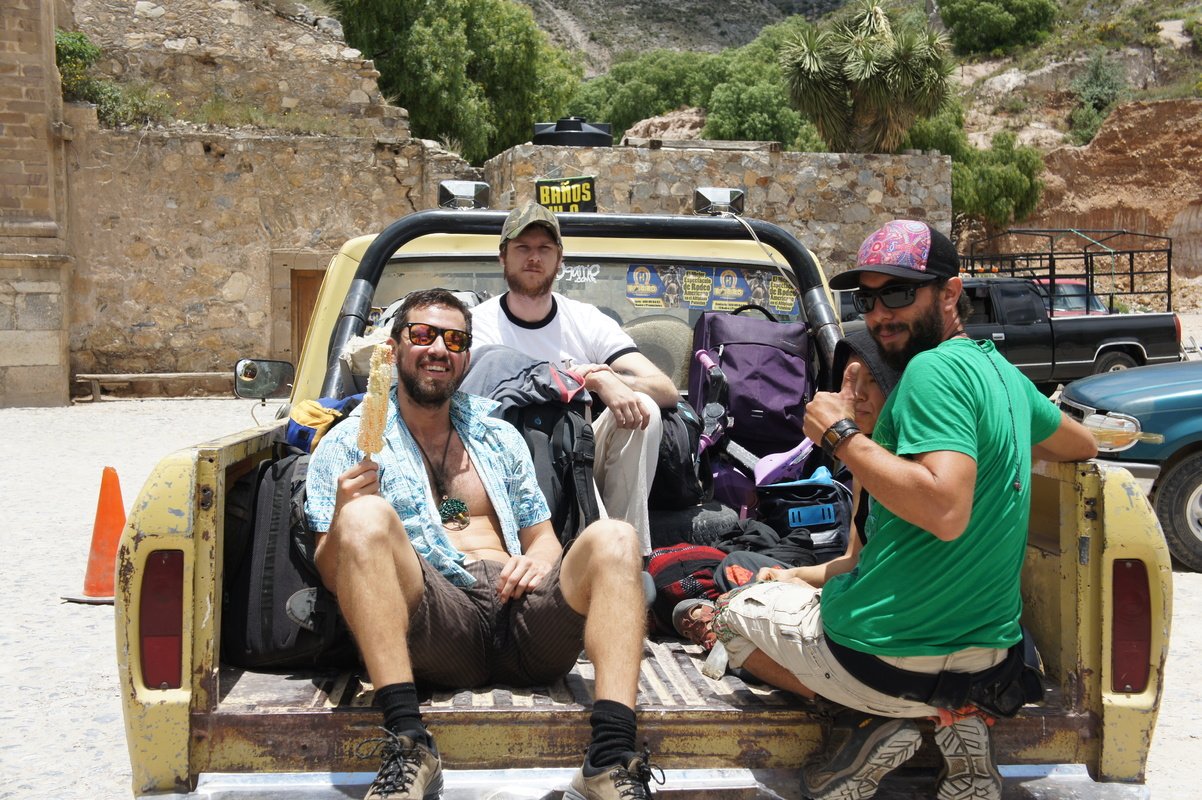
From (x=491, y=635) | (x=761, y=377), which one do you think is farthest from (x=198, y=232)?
(x=491, y=635)

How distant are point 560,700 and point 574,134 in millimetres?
6236

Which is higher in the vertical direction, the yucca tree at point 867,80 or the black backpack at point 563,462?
the yucca tree at point 867,80

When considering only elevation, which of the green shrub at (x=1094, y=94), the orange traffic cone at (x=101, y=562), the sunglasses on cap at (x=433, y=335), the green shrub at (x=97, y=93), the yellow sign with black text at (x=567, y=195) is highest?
the green shrub at (x=1094, y=94)

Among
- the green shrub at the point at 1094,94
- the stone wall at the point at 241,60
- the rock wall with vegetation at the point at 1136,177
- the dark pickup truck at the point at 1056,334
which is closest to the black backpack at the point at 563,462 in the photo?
the dark pickup truck at the point at 1056,334

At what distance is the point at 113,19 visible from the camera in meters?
19.4

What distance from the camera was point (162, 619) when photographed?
2570mm

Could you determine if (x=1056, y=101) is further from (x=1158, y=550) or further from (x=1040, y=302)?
(x=1158, y=550)

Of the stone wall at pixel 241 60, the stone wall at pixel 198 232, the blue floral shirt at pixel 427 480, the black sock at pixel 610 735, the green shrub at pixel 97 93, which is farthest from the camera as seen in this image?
the stone wall at pixel 241 60

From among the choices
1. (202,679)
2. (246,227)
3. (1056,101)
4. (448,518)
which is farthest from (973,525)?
(1056,101)

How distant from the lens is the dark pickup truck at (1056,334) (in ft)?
54.4

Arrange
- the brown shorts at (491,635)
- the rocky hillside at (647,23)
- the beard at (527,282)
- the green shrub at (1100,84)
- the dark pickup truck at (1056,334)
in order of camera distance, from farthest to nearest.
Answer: the rocky hillside at (647,23) → the green shrub at (1100,84) → the dark pickup truck at (1056,334) → the beard at (527,282) → the brown shorts at (491,635)

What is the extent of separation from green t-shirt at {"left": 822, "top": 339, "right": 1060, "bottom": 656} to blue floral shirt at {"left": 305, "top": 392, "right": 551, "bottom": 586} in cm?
106

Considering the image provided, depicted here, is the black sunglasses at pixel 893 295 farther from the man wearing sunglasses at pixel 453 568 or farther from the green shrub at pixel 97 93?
the green shrub at pixel 97 93

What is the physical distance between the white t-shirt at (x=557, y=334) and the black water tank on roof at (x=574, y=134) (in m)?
3.84
